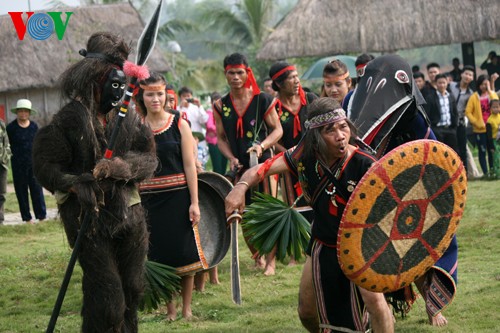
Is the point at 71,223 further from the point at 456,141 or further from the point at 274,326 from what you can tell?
the point at 456,141

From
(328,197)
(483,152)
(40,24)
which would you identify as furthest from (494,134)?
(328,197)

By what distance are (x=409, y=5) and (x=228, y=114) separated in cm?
1679

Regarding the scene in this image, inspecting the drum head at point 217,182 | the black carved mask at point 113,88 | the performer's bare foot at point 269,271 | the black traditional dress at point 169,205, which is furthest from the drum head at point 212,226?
the black carved mask at point 113,88

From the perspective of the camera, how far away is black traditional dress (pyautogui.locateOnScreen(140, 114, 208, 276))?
7621mm

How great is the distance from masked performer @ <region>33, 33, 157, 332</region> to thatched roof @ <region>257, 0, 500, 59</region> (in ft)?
65.6

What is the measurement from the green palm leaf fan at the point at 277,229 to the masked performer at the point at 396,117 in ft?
2.81

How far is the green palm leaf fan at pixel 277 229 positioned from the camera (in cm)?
696

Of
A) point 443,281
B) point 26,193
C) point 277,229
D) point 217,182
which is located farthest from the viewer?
point 26,193

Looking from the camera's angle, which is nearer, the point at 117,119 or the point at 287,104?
the point at 117,119

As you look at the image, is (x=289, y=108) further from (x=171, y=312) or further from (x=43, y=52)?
(x=43, y=52)

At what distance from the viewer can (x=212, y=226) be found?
8.37m

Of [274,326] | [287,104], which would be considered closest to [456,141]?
[287,104]

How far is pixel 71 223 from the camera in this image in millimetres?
5824

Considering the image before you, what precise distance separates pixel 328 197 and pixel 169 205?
2.30 meters
